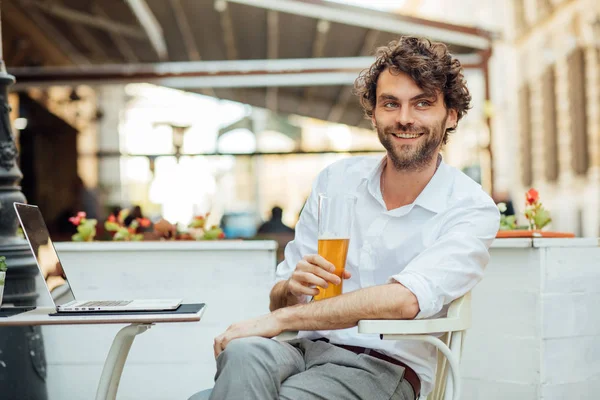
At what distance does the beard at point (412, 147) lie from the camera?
219cm

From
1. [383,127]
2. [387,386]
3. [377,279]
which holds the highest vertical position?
[383,127]

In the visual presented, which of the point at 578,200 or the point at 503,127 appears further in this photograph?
the point at 503,127

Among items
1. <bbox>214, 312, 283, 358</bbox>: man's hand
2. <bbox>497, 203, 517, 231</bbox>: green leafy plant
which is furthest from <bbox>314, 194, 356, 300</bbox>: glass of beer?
<bbox>497, 203, 517, 231</bbox>: green leafy plant

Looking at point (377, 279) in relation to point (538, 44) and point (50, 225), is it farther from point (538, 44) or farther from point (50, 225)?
point (538, 44)

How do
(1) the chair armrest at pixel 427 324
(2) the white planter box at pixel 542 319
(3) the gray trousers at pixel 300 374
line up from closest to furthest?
1. (3) the gray trousers at pixel 300 374
2. (1) the chair armrest at pixel 427 324
3. (2) the white planter box at pixel 542 319

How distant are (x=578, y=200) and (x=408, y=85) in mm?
14587

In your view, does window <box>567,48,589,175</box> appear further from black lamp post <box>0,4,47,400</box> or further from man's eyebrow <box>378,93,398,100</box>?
man's eyebrow <box>378,93,398,100</box>

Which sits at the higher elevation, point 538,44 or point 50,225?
point 538,44

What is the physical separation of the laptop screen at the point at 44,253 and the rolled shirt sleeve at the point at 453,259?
87 cm

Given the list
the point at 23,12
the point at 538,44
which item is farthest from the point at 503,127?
the point at 23,12

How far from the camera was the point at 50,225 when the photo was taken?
37.8 ft

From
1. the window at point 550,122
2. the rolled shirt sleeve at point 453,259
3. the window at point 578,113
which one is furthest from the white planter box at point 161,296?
the window at point 550,122

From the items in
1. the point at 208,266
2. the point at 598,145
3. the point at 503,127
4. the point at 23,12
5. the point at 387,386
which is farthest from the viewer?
the point at 503,127

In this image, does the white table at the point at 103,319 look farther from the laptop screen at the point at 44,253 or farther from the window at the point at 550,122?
the window at the point at 550,122
